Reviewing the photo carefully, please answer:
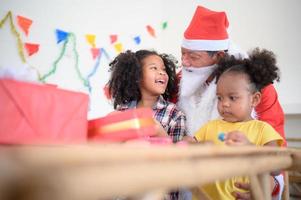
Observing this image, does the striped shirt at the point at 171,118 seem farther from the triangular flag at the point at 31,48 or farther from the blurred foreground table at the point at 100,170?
the triangular flag at the point at 31,48

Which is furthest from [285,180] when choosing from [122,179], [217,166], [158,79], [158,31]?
[158,31]

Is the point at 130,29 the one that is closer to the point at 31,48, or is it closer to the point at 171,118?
the point at 31,48

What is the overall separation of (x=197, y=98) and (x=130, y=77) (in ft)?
0.86

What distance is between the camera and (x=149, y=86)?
3.86ft

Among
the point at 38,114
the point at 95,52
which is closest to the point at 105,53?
the point at 95,52

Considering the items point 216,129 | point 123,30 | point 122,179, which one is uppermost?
point 123,30

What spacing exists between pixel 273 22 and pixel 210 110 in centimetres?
156

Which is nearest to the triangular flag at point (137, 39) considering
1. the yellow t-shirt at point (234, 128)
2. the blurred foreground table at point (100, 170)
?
the yellow t-shirt at point (234, 128)

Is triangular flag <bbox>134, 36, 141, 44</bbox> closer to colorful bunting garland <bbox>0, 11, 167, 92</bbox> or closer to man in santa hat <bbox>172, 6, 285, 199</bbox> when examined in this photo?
colorful bunting garland <bbox>0, 11, 167, 92</bbox>

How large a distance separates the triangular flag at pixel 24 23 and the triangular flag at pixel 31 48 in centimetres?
7

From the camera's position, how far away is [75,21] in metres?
2.08

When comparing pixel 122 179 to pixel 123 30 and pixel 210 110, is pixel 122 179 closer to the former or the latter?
pixel 210 110

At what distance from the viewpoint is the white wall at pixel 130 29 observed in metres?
1.86

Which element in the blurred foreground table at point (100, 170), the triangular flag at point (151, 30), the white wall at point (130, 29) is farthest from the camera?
the triangular flag at point (151, 30)
